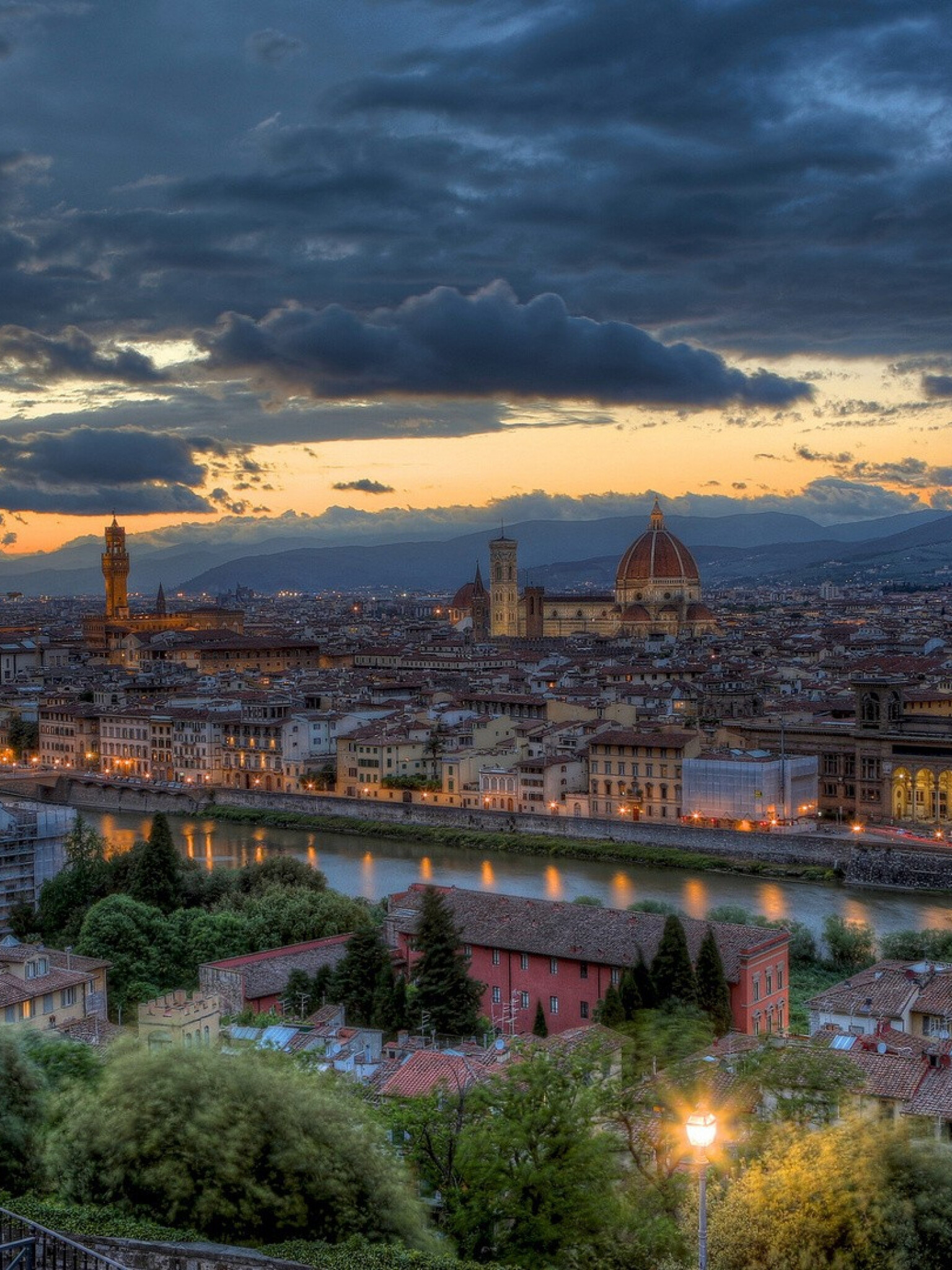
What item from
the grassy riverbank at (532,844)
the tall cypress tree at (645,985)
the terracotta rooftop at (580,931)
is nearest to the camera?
the tall cypress tree at (645,985)

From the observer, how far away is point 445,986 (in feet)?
37.5

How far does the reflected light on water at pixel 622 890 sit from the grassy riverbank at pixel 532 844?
116cm

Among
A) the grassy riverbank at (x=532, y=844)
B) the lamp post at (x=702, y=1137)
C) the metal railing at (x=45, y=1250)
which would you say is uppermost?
the lamp post at (x=702, y=1137)

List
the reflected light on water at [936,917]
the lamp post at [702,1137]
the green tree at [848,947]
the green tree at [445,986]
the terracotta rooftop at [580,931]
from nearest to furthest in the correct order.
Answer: the lamp post at [702,1137] → the green tree at [445,986] → the terracotta rooftop at [580,931] → the green tree at [848,947] → the reflected light on water at [936,917]

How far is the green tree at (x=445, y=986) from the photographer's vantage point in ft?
36.8

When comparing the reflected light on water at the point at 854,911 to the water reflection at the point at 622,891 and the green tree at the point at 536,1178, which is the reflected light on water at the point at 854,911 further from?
the green tree at the point at 536,1178

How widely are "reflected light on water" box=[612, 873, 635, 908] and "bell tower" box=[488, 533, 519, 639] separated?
4567cm

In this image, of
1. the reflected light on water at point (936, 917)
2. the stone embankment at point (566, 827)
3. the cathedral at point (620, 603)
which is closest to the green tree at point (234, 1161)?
the reflected light on water at point (936, 917)

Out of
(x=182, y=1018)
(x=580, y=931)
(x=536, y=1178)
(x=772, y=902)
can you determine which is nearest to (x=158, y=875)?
(x=580, y=931)

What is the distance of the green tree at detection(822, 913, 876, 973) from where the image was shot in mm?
14922

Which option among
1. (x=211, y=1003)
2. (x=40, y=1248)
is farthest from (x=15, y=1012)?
(x=40, y=1248)

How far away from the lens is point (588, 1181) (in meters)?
5.94

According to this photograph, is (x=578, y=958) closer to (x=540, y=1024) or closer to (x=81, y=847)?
(x=540, y=1024)

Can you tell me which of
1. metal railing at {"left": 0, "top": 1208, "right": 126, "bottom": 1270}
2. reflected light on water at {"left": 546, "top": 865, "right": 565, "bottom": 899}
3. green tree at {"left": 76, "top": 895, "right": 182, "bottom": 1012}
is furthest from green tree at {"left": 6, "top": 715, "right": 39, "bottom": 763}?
metal railing at {"left": 0, "top": 1208, "right": 126, "bottom": 1270}
